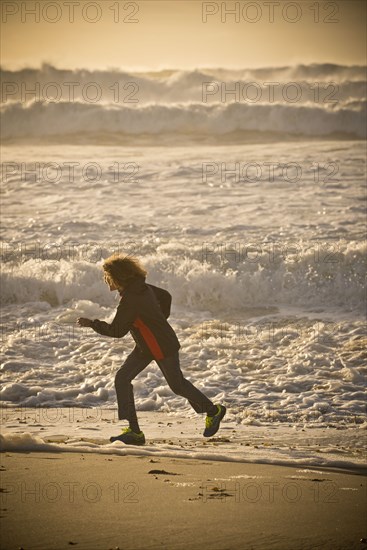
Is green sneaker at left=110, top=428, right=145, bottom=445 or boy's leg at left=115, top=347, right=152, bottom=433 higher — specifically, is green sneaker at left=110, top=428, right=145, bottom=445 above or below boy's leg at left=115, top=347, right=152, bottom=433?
below

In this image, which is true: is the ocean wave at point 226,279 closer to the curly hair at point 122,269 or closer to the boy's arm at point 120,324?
the curly hair at point 122,269

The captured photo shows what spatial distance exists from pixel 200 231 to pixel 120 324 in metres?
11.1

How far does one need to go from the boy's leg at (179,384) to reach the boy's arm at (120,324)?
459 millimetres

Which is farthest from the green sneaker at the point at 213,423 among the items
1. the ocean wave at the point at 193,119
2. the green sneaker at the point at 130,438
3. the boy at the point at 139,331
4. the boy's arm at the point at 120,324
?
the ocean wave at the point at 193,119

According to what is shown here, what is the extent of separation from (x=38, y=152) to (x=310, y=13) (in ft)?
30.0

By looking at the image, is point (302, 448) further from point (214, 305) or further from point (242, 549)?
point (214, 305)

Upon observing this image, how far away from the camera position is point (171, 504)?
17.6 ft

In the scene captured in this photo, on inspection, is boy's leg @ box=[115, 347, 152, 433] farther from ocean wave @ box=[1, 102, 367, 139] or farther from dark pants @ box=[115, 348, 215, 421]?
ocean wave @ box=[1, 102, 367, 139]

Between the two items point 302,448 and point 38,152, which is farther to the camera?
point 38,152

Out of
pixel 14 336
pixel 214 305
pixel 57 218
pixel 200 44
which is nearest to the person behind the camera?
pixel 14 336

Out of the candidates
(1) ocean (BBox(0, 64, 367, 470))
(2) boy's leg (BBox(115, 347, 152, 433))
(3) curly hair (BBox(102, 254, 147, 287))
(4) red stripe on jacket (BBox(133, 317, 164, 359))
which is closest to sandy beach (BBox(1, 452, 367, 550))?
(2) boy's leg (BBox(115, 347, 152, 433))

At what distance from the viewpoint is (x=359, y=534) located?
505cm

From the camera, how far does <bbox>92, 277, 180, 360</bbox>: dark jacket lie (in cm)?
693

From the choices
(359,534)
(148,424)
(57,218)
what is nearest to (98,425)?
(148,424)
